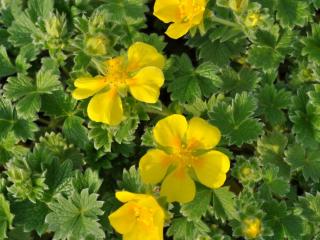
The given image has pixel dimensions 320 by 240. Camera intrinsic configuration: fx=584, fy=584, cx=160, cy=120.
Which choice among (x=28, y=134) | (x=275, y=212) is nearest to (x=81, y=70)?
(x=28, y=134)

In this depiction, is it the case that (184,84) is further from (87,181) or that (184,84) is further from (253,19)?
(87,181)

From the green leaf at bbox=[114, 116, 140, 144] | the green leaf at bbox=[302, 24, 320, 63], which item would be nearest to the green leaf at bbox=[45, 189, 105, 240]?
the green leaf at bbox=[114, 116, 140, 144]

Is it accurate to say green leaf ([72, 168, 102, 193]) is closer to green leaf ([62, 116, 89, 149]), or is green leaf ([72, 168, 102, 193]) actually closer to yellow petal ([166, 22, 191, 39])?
green leaf ([62, 116, 89, 149])

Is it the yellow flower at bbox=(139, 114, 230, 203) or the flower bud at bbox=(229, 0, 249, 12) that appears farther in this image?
the flower bud at bbox=(229, 0, 249, 12)

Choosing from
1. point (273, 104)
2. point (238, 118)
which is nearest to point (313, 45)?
point (273, 104)

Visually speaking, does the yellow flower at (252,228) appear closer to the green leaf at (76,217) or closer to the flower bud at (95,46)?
the green leaf at (76,217)
